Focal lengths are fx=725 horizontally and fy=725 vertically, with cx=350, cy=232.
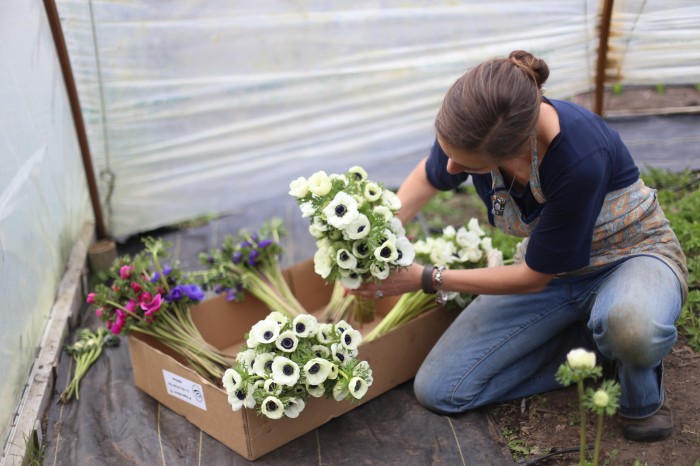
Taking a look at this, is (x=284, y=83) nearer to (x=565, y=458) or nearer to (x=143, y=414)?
(x=143, y=414)

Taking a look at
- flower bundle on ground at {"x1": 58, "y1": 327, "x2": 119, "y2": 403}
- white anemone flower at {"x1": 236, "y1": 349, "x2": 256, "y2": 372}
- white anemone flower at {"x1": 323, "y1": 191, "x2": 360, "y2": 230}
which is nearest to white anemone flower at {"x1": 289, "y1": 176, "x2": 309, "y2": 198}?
white anemone flower at {"x1": 323, "y1": 191, "x2": 360, "y2": 230}

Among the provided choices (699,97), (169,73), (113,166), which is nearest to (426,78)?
(169,73)

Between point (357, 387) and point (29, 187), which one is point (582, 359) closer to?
point (357, 387)

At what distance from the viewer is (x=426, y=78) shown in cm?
409

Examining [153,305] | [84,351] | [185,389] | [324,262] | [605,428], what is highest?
[324,262]

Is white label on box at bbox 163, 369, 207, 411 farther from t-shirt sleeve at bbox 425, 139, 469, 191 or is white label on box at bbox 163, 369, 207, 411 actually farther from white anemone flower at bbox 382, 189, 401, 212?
t-shirt sleeve at bbox 425, 139, 469, 191

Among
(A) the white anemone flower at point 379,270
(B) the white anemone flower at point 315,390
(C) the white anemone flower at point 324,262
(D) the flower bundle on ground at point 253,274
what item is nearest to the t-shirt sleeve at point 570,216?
(A) the white anemone flower at point 379,270

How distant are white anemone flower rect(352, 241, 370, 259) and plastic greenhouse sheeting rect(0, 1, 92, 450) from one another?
4.16ft

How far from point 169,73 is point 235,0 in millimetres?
505

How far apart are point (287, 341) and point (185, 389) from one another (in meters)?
0.47

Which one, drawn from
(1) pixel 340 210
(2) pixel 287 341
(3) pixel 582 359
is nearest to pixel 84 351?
(2) pixel 287 341

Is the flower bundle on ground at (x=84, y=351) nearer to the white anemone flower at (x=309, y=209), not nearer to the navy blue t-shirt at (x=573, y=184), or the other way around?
the white anemone flower at (x=309, y=209)

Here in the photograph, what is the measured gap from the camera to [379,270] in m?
2.46

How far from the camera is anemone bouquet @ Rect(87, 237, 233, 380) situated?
9.03 feet
